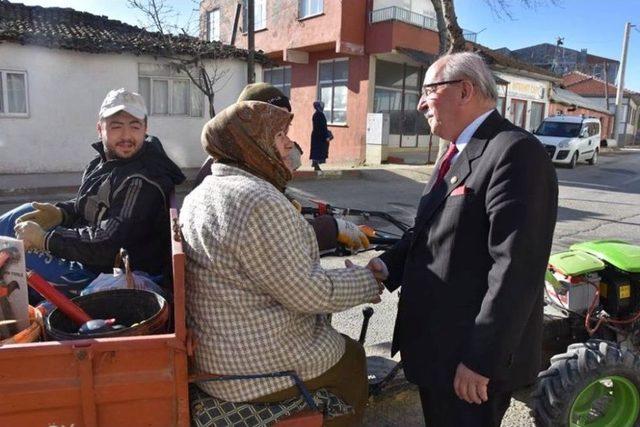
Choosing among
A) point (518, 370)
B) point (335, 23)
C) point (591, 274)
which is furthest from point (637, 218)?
point (335, 23)

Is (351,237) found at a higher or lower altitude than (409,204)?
higher

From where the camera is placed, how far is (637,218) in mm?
10031

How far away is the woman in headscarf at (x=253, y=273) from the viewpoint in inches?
68.1

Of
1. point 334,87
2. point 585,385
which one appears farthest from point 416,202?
point 334,87

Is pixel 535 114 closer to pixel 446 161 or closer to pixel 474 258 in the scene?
pixel 446 161

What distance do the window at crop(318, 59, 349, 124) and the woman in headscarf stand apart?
60.4 feet

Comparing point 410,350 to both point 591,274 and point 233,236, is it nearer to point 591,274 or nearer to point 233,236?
point 233,236

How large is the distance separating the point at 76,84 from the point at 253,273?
43.1 ft

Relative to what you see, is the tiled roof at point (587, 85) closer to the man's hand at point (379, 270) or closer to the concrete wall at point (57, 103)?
the concrete wall at point (57, 103)

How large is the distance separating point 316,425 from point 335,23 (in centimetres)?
1791

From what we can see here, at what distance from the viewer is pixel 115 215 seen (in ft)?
8.74

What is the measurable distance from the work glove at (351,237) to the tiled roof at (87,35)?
1221 cm

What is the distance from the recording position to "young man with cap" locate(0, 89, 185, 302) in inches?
103

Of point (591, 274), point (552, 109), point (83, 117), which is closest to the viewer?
point (591, 274)
